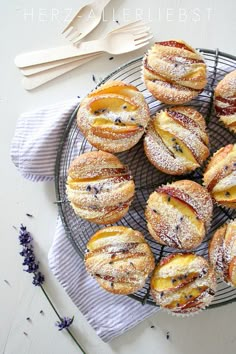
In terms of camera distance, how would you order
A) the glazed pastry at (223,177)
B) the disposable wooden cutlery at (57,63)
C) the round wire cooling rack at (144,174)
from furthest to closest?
1. the disposable wooden cutlery at (57,63)
2. the round wire cooling rack at (144,174)
3. the glazed pastry at (223,177)

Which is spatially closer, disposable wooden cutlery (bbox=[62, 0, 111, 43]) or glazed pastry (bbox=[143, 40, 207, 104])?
glazed pastry (bbox=[143, 40, 207, 104])

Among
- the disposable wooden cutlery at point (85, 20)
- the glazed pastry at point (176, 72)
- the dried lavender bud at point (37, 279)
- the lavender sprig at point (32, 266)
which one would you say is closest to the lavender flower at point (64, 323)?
the lavender sprig at point (32, 266)

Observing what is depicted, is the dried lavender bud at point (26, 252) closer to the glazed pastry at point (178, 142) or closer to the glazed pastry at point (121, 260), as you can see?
the glazed pastry at point (121, 260)

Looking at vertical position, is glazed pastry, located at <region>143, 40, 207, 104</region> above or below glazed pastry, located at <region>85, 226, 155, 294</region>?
above

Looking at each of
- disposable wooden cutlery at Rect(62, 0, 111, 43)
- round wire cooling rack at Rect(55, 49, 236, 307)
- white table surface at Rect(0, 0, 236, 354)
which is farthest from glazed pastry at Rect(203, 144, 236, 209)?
disposable wooden cutlery at Rect(62, 0, 111, 43)

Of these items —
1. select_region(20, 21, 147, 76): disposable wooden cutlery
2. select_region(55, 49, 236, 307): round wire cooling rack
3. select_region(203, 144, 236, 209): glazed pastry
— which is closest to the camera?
select_region(203, 144, 236, 209): glazed pastry

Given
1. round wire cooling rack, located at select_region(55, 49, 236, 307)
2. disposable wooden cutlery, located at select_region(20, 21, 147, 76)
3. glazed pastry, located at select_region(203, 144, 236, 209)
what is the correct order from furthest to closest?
disposable wooden cutlery, located at select_region(20, 21, 147, 76)
round wire cooling rack, located at select_region(55, 49, 236, 307)
glazed pastry, located at select_region(203, 144, 236, 209)

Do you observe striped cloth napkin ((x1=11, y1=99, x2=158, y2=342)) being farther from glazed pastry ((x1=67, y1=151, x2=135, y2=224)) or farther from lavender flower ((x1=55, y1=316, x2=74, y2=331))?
glazed pastry ((x1=67, y1=151, x2=135, y2=224))
